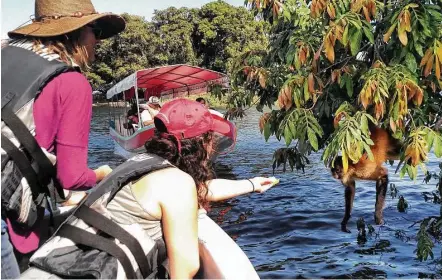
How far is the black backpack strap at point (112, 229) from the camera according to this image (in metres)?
2.10

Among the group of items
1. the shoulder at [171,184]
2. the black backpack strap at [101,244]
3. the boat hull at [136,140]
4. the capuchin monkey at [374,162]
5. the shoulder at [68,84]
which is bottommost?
the boat hull at [136,140]

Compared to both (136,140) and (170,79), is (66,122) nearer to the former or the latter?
(136,140)

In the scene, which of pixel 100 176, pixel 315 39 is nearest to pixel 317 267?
pixel 315 39

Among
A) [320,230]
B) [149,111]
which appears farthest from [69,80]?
[149,111]

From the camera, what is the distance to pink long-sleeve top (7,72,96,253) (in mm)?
2080

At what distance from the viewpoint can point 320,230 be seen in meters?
8.47

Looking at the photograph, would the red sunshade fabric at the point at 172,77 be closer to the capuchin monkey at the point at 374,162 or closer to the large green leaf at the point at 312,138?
the capuchin monkey at the point at 374,162

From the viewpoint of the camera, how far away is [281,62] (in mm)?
6672

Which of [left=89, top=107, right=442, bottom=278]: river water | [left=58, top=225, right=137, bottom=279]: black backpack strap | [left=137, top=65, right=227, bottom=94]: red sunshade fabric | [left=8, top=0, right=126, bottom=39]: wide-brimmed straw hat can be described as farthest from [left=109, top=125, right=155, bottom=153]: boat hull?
[left=58, top=225, right=137, bottom=279]: black backpack strap

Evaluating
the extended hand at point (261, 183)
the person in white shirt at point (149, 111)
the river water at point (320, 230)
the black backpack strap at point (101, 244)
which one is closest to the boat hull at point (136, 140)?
the person in white shirt at point (149, 111)

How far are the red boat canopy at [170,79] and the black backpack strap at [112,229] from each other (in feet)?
44.3

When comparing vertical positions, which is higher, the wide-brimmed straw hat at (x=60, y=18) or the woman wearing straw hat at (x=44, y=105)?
the wide-brimmed straw hat at (x=60, y=18)

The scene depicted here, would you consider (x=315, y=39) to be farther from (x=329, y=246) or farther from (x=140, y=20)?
(x=140, y=20)

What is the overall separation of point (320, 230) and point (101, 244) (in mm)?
6828
